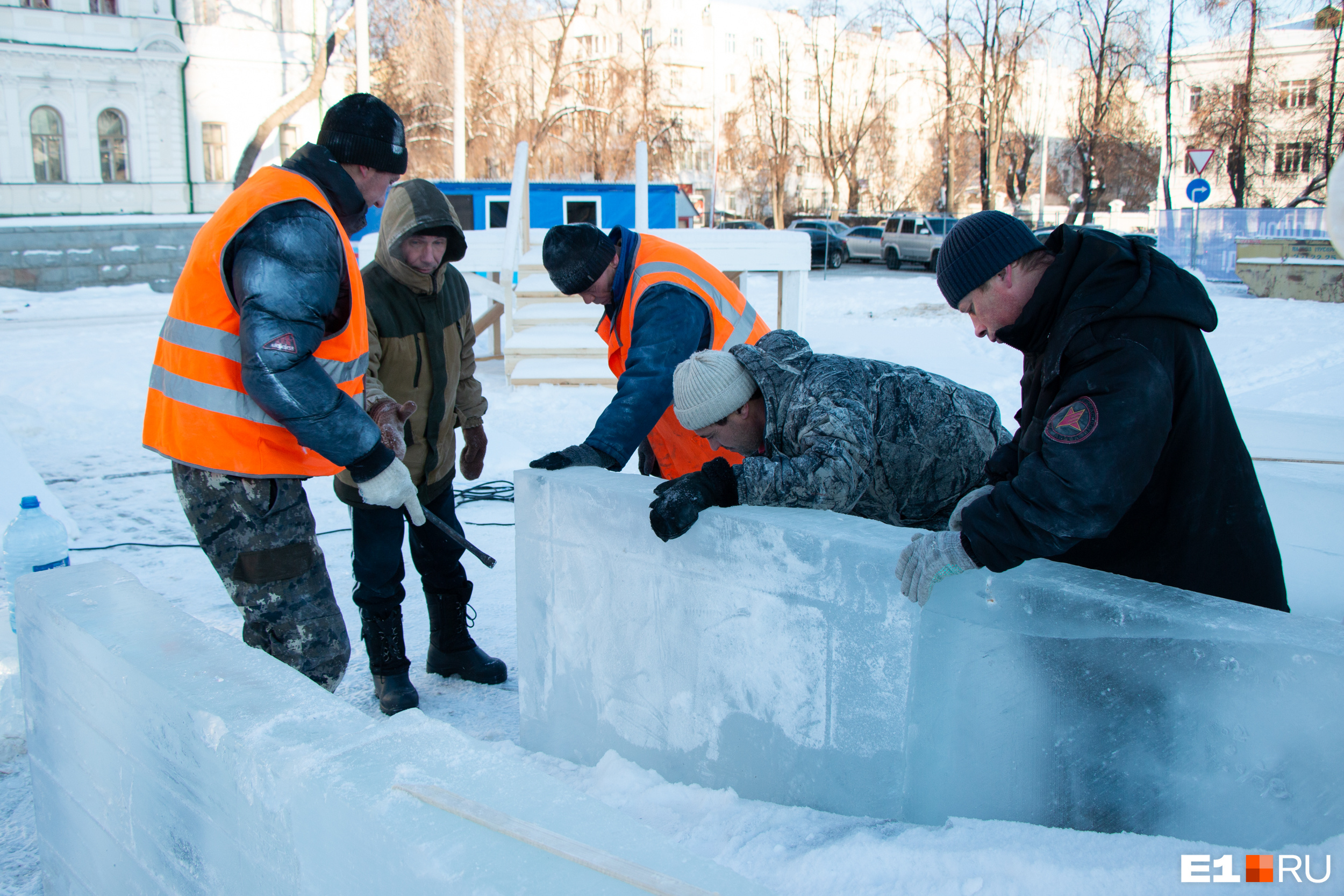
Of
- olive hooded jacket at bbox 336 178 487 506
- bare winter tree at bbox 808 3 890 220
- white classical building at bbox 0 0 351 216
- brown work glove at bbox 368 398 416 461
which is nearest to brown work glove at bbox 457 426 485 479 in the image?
olive hooded jacket at bbox 336 178 487 506

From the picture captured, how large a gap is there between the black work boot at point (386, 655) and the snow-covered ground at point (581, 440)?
9cm

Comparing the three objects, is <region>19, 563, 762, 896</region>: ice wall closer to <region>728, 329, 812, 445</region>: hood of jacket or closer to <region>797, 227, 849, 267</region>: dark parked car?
<region>728, 329, 812, 445</region>: hood of jacket

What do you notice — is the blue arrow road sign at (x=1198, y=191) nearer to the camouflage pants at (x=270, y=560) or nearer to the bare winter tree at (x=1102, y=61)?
the bare winter tree at (x=1102, y=61)

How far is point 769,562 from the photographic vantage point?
213 centimetres

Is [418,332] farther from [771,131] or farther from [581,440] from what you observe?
[771,131]

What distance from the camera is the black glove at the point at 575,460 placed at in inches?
105

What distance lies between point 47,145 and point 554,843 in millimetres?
30745

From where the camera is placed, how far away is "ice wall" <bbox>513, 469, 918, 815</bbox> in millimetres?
2027

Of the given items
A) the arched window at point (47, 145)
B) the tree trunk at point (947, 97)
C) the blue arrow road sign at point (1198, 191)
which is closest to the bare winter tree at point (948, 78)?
the tree trunk at point (947, 97)

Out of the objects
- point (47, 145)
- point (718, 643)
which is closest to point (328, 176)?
point (718, 643)

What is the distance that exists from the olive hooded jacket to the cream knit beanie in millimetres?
1031

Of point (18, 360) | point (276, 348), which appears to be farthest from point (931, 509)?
point (18, 360)

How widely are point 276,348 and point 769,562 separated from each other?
1.22 m

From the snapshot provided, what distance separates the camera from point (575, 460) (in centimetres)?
267
